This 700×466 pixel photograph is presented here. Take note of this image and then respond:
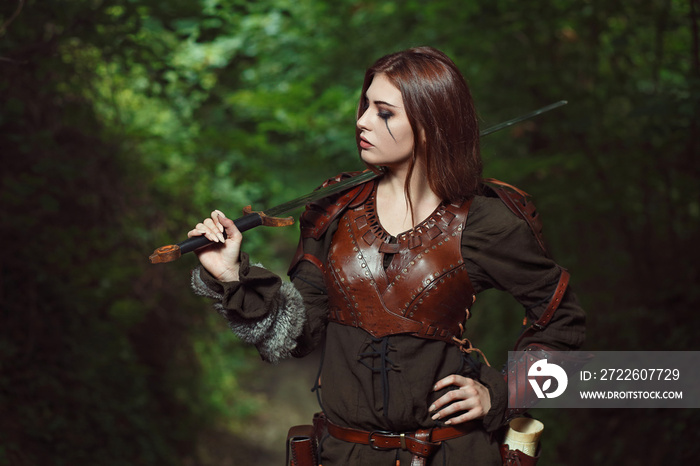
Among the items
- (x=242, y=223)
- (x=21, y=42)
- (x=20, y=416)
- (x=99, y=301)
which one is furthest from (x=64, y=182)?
(x=242, y=223)

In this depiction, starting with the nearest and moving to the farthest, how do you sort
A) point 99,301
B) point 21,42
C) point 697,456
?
1. point 21,42
2. point 697,456
3. point 99,301

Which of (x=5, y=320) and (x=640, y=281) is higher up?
(x=5, y=320)

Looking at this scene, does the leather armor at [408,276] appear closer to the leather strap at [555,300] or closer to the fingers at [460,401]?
Answer: the leather strap at [555,300]

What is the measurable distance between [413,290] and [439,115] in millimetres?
533

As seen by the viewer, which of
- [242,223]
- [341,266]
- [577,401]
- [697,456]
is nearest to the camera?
[242,223]

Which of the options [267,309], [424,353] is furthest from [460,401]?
[267,309]

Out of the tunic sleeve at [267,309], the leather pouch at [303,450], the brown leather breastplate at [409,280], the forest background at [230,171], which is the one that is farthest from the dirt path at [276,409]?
the brown leather breastplate at [409,280]

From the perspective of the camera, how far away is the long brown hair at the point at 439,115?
1.89m

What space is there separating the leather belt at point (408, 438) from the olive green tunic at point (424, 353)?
0.06 feet

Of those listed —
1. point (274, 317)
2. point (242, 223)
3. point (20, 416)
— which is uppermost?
point (242, 223)

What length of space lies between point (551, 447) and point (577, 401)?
16.7 inches

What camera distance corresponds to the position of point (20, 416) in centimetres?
334

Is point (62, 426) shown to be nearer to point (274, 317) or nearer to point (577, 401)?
point (274, 317)

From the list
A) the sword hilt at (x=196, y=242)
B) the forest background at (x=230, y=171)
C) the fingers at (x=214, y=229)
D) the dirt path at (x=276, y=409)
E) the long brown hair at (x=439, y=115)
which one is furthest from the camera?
the dirt path at (x=276, y=409)
